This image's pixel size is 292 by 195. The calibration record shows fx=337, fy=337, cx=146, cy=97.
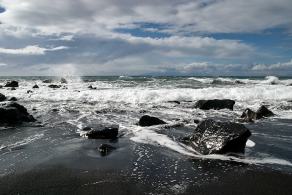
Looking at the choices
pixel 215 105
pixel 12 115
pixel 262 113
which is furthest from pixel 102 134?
pixel 215 105

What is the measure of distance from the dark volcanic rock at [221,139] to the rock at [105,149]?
1.86 meters

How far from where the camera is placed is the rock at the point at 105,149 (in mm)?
7243

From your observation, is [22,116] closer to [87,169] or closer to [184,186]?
[87,169]

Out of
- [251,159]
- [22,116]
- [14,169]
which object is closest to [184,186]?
[251,159]

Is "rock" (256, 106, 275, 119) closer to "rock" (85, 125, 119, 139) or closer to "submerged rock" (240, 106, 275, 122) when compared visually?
"submerged rock" (240, 106, 275, 122)

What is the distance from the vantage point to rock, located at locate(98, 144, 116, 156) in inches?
285

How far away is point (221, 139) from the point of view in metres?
7.07

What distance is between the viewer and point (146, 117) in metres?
10.3

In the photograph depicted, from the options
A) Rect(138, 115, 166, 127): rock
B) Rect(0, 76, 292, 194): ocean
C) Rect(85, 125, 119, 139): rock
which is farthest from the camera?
Rect(138, 115, 166, 127): rock

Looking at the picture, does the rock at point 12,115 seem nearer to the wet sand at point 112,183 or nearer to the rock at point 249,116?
the wet sand at point 112,183

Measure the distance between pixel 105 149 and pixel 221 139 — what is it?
98.7 inches

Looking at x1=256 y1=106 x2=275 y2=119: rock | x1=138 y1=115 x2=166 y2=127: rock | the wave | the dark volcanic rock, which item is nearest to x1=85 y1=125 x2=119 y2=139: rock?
the wave

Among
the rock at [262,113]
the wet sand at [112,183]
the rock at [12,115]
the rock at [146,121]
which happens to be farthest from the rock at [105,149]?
the rock at [262,113]

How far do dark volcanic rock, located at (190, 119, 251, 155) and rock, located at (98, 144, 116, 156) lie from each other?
1865 millimetres
